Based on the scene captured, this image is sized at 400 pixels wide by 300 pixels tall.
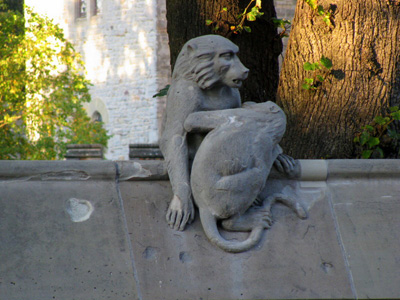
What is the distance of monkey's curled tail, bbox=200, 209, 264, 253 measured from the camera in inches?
126

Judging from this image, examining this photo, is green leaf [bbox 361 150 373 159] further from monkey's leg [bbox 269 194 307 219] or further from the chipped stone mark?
the chipped stone mark

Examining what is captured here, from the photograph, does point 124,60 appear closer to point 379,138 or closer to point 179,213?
point 379,138

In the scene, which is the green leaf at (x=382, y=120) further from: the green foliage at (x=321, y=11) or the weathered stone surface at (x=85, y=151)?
the weathered stone surface at (x=85, y=151)

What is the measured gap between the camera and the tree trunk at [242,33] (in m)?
4.83

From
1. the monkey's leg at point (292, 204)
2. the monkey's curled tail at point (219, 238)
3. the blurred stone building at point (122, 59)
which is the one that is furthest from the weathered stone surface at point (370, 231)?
the blurred stone building at point (122, 59)

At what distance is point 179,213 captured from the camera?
323 centimetres

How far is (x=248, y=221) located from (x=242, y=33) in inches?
77.9

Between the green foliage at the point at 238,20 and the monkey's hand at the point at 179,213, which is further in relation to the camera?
the green foliage at the point at 238,20

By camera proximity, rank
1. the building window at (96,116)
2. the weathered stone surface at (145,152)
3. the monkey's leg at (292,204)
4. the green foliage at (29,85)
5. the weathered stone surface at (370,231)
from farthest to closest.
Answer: the building window at (96,116) < the weathered stone surface at (145,152) < the green foliage at (29,85) < the monkey's leg at (292,204) < the weathered stone surface at (370,231)

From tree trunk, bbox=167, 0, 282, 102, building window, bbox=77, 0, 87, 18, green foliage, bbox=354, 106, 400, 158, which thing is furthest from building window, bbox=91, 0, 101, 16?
green foliage, bbox=354, 106, 400, 158

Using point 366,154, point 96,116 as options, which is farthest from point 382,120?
point 96,116

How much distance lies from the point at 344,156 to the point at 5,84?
8498 millimetres

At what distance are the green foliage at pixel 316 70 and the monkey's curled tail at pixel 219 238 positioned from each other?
57.4 inches

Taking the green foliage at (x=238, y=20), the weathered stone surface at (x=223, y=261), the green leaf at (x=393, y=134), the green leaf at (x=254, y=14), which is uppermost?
the green leaf at (x=254, y=14)
